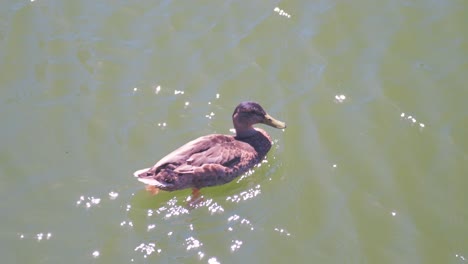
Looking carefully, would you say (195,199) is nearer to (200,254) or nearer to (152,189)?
(152,189)

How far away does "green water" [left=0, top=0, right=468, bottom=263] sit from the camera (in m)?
6.05

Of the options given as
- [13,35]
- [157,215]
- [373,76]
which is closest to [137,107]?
[157,215]

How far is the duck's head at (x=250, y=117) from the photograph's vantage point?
7250mm

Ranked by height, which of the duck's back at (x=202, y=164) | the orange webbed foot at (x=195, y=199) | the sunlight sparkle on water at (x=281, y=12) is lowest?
the orange webbed foot at (x=195, y=199)

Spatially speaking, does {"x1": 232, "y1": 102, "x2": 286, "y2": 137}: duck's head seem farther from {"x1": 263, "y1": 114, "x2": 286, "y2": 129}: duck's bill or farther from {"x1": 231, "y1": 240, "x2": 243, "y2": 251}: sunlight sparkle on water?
{"x1": 231, "y1": 240, "x2": 243, "y2": 251}: sunlight sparkle on water

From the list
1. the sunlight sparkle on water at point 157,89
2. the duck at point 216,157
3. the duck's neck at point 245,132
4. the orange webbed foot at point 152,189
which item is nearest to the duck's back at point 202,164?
the duck at point 216,157

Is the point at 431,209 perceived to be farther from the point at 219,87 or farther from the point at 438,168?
the point at 219,87

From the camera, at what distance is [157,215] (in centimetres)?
647

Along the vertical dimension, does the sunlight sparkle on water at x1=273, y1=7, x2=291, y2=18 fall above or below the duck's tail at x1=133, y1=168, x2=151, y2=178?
above

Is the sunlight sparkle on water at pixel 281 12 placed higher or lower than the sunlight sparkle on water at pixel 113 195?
higher

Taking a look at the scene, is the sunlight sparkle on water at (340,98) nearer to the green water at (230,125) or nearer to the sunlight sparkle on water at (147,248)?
the green water at (230,125)

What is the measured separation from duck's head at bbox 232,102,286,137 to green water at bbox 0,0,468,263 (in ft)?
0.85

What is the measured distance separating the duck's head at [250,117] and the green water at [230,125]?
26 centimetres

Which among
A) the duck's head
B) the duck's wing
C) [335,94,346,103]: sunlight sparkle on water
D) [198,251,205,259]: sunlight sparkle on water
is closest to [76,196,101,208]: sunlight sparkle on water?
the duck's wing
